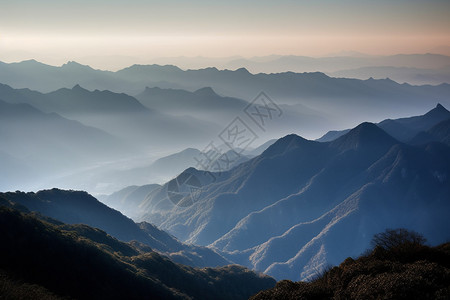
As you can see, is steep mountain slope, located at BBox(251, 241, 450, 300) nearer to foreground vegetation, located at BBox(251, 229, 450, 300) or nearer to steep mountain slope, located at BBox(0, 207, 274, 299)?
foreground vegetation, located at BBox(251, 229, 450, 300)

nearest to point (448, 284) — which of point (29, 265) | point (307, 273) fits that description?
point (29, 265)

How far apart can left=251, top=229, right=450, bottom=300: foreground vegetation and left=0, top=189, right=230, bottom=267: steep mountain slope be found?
118167mm

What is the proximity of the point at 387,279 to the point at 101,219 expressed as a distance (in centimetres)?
14342

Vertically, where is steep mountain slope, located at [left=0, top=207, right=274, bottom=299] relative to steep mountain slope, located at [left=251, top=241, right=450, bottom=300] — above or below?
below

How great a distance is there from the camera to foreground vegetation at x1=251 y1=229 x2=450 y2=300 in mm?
30703

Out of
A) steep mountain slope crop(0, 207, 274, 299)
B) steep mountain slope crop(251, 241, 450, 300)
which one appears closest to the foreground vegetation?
steep mountain slope crop(251, 241, 450, 300)

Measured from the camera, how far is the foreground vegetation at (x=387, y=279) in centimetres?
3070

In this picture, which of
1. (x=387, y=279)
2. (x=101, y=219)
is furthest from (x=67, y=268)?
(x=101, y=219)

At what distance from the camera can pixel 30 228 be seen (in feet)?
243

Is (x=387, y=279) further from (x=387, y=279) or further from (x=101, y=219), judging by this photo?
(x=101, y=219)

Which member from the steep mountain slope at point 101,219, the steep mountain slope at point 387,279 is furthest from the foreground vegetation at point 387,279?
the steep mountain slope at point 101,219

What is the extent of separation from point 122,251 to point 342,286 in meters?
87.6

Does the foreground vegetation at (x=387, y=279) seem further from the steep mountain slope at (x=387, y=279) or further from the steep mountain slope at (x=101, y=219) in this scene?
the steep mountain slope at (x=101, y=219)

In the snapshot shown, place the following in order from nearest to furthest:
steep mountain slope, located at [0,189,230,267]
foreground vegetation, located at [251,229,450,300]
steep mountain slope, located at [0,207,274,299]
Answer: foreground vegetation, located at [251,229,450,300] < steep mountain slope, located at [0,207,274,299] < steep mountain slope, located at [0,189,230,267]
